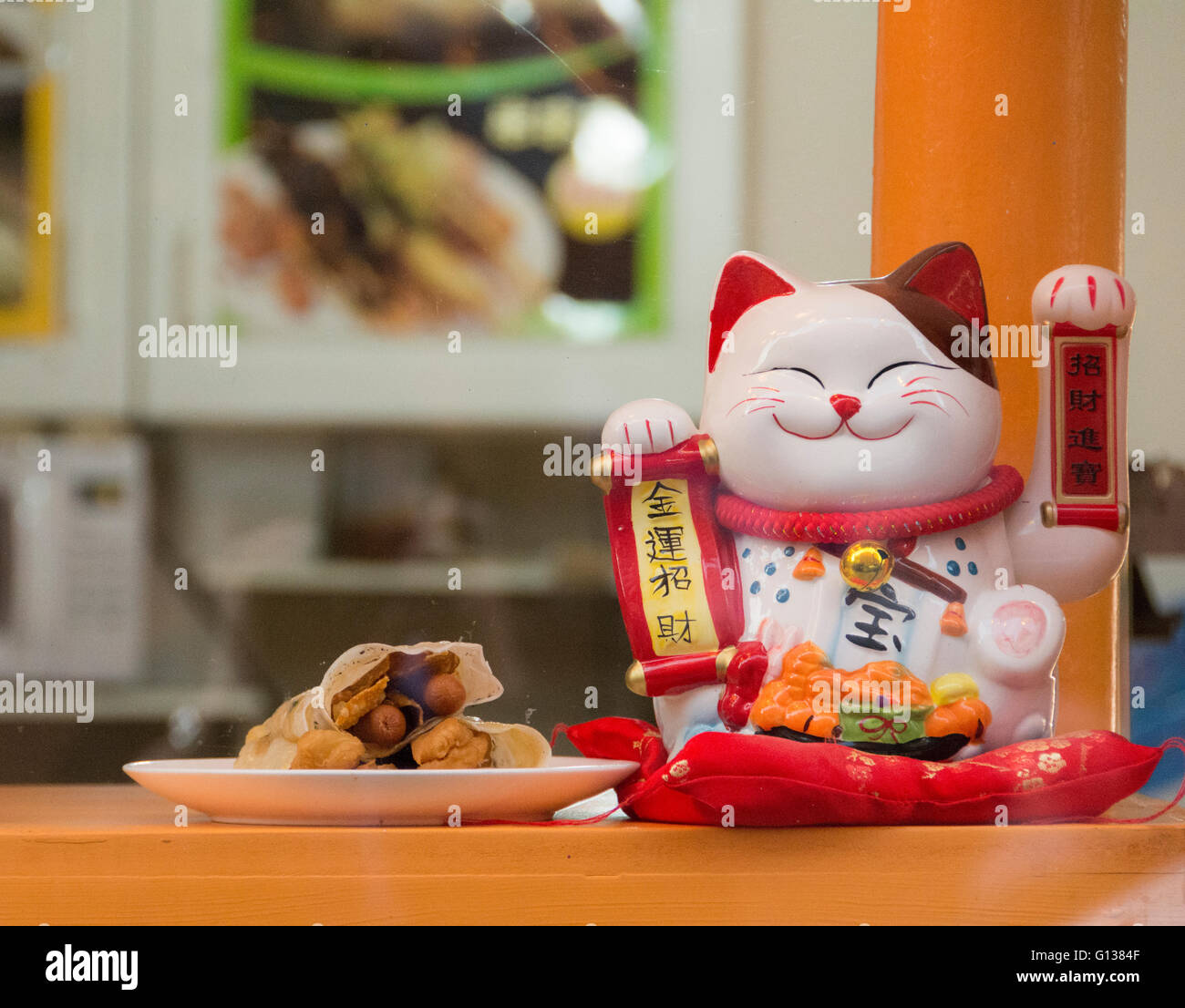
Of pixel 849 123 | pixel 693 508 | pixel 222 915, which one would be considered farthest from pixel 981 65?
pixel 222 915

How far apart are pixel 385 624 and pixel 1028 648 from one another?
420mm

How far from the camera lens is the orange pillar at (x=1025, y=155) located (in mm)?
757

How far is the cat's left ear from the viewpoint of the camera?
0.64 m

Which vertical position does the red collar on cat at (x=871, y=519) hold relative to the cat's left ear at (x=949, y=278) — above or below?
below

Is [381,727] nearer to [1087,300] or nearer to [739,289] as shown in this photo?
[739,289]

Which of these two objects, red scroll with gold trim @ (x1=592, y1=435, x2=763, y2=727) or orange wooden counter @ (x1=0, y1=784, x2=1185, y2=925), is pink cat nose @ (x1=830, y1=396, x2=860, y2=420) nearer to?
red scroll with gold trim @ (x1=592, y1=435, x2=763, y2=727)

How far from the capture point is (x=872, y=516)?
0.60 meters

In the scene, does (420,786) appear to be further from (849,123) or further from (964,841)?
(849,123)

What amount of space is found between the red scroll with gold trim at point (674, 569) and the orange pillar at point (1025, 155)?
23 cm

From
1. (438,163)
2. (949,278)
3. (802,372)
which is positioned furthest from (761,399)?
(438,163)

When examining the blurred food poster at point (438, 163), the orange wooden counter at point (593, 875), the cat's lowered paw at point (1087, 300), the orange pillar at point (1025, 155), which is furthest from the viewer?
the blurred food poster at point (438, 163)
